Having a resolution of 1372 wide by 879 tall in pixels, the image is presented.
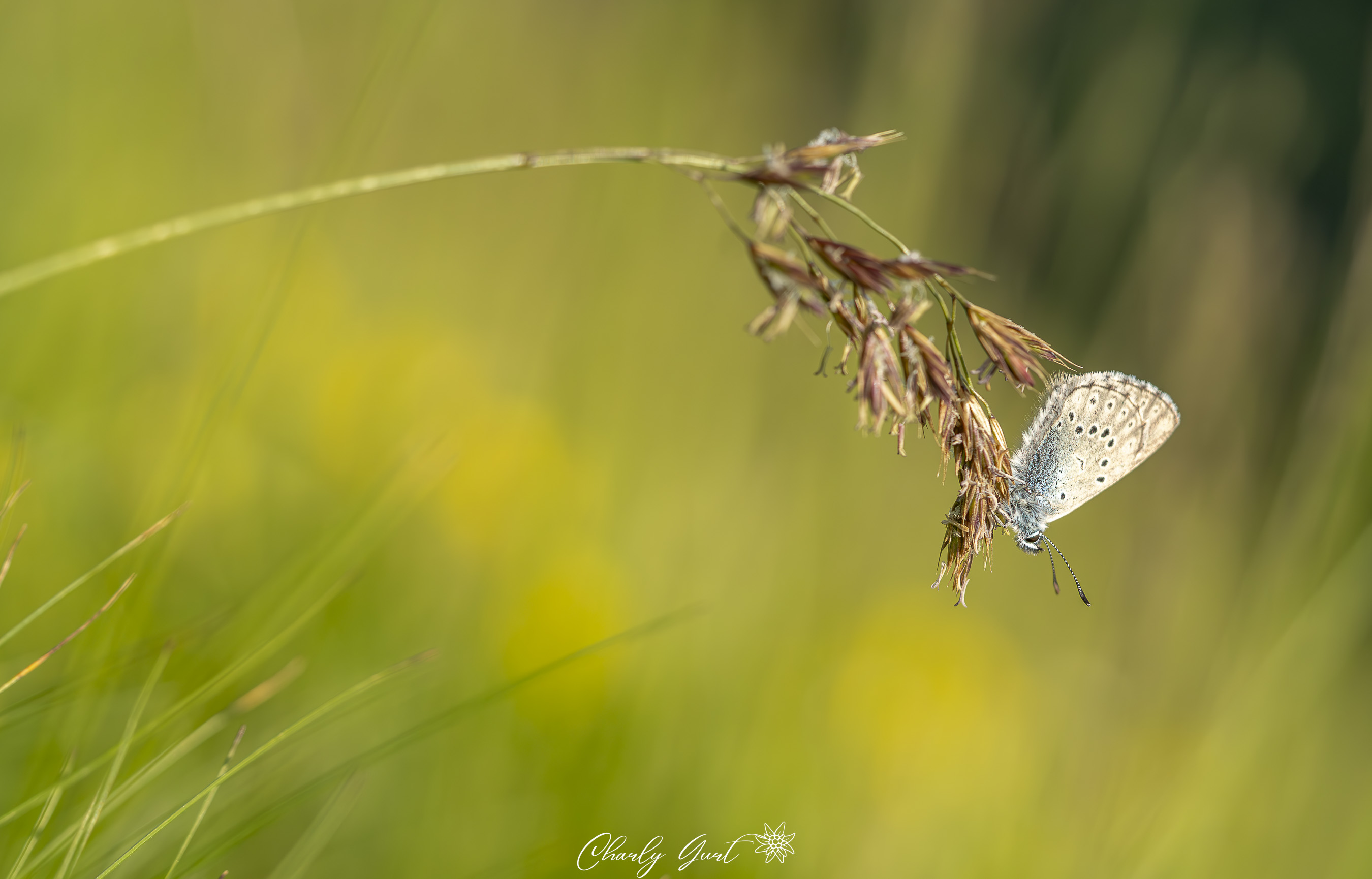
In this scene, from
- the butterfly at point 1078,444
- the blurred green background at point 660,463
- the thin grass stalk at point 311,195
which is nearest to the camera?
the thin grass stalk at point 311,195

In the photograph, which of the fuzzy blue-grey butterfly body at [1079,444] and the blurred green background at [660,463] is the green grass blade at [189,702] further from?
the fuzzy blue-grey butterfly body at [1079,444]

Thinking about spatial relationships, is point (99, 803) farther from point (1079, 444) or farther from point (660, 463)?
point (660, 463)

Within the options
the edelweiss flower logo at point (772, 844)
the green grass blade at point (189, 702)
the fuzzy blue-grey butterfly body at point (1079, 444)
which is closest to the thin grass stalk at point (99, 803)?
the green grass blade at point (189, 702)

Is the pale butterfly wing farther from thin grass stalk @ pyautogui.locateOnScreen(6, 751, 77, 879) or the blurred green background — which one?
thin grass stalk @ pyautogui.locateOnScreen(6, 751, 77, 879)

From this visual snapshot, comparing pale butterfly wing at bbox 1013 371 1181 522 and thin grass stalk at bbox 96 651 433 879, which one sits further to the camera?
pale butterfly wing at bbox 1013 371 1181 522

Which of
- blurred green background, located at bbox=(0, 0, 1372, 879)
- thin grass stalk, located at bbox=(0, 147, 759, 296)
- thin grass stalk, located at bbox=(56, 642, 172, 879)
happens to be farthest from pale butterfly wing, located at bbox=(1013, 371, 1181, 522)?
thin grass stalk, located at bbox=(56, 642, 172, 879)

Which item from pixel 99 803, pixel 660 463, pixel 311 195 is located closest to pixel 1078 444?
pixel 311 195

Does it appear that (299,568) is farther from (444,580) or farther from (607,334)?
(607,334)
